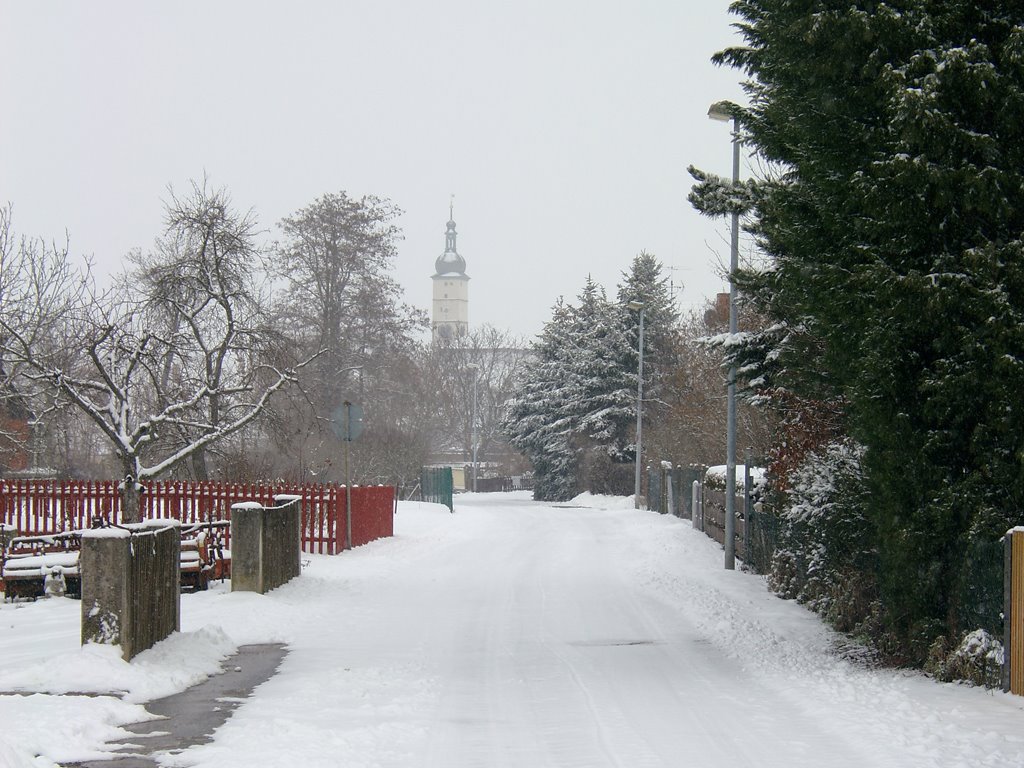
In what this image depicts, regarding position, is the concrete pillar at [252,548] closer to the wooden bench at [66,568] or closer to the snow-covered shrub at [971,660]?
the wooden bench at [66,568]

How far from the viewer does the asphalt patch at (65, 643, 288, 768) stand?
7316 millimetres

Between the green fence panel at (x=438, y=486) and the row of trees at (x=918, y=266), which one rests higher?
the row of trees at (x=918, y=266)

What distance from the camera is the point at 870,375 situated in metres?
10.2

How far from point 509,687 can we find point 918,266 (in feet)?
17.0

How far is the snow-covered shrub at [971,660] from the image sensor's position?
938 centimetres

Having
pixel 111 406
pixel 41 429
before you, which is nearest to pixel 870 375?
pixel 111 406

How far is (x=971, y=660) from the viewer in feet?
Answer: 31.4

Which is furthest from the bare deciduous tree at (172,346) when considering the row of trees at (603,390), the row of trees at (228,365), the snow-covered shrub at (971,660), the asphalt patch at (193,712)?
the row of trees at (603,390)

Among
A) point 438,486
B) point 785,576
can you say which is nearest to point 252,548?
point 785,576

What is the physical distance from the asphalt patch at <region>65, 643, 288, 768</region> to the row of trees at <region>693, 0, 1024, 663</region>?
19.3 ft

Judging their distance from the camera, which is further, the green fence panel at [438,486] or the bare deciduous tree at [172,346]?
the green fence panel at [438,486]

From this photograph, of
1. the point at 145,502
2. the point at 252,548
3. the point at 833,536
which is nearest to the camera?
the point at 833,536

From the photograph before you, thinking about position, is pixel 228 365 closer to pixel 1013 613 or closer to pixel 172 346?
pixel 172 346

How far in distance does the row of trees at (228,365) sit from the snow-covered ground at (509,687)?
19.8ft
